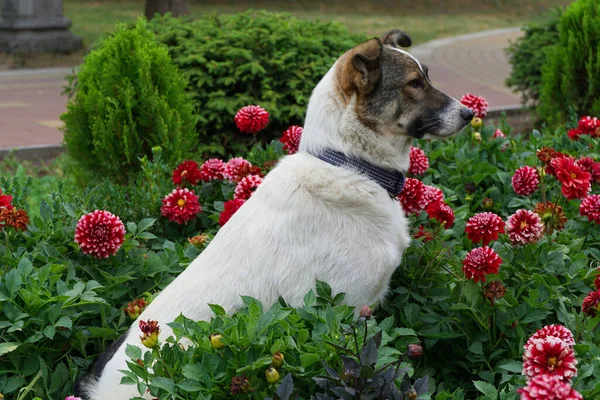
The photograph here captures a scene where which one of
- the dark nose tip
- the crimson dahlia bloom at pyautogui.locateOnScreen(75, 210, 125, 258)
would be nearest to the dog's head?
the dark nose tip

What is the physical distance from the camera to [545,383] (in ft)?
8.00

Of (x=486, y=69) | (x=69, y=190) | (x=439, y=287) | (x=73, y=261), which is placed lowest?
(x=486, y=69)

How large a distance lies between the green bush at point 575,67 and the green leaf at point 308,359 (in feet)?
17.4

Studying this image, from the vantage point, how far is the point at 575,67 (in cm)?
770

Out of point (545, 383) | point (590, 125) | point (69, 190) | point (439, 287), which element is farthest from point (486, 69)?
point (545, 383)

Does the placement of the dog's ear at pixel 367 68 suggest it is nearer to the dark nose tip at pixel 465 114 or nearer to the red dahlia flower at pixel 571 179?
the dark nose tip at pixel 465 114

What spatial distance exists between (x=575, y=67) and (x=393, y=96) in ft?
14.7

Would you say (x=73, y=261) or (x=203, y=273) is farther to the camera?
(x=73, y=261)

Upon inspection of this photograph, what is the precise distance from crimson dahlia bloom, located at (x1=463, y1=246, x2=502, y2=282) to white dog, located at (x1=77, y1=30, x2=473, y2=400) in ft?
1.06

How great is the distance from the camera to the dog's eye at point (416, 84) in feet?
12.5

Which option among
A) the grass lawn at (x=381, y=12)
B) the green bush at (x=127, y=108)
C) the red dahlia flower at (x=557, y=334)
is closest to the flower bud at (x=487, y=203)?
the red dahlia flower at (x=557, y=334)

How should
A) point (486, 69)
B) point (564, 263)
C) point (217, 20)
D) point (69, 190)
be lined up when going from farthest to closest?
point (486, 69), point (217, 20), point (69, 190), point (564, 263)

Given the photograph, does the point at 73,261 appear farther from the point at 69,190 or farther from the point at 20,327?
the point at 69,190

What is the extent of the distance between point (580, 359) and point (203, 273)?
153cm
